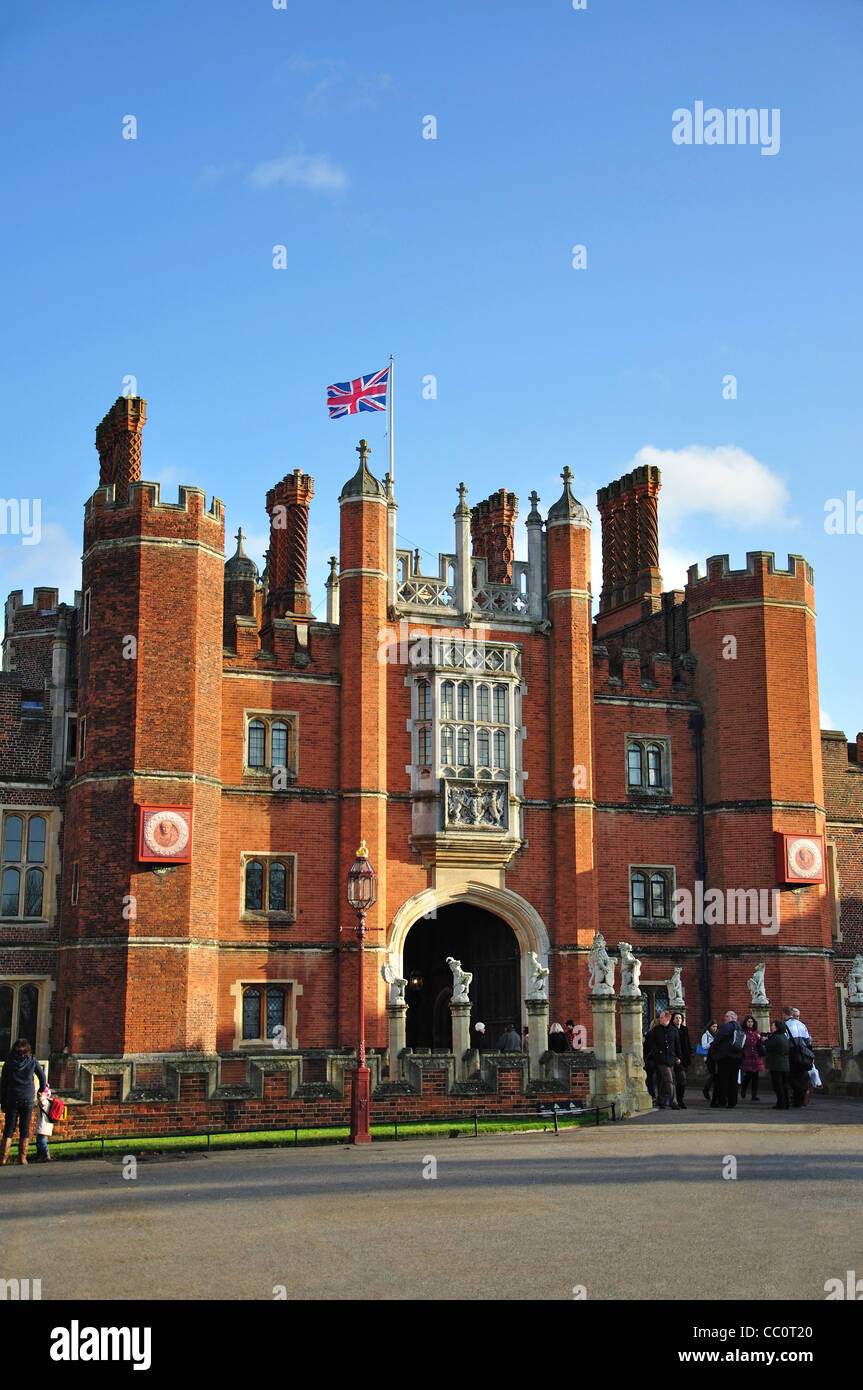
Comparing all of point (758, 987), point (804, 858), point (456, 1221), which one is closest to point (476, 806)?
point (758, 987)

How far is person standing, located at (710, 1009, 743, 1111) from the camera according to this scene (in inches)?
945

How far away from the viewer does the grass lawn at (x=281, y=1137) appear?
66.5ft

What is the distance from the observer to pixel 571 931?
32938mm

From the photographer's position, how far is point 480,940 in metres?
35.1

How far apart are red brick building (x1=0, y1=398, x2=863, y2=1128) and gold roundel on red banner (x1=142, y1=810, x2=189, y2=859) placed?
0.05m

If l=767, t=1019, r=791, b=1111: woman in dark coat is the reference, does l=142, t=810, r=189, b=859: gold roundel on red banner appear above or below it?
above

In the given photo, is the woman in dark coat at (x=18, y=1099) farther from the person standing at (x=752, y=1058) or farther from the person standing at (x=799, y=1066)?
the person standing at (x=752, y=1058)

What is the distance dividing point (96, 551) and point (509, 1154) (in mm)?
16657

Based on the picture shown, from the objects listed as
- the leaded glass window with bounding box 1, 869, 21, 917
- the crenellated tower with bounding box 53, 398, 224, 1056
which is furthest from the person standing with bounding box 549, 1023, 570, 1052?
the leaded glass window with bounding box 1, 869, 21, 917

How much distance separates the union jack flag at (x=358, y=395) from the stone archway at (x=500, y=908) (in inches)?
400

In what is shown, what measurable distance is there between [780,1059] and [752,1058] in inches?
121

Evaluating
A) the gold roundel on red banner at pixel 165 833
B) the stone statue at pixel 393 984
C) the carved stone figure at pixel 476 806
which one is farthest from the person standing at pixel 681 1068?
the gold roundel on red banner at pixel 165 833

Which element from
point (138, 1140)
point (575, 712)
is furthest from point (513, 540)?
point (138, 1140)

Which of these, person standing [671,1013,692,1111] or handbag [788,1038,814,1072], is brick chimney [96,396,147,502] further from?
handbag [788,1038,814,1072]
